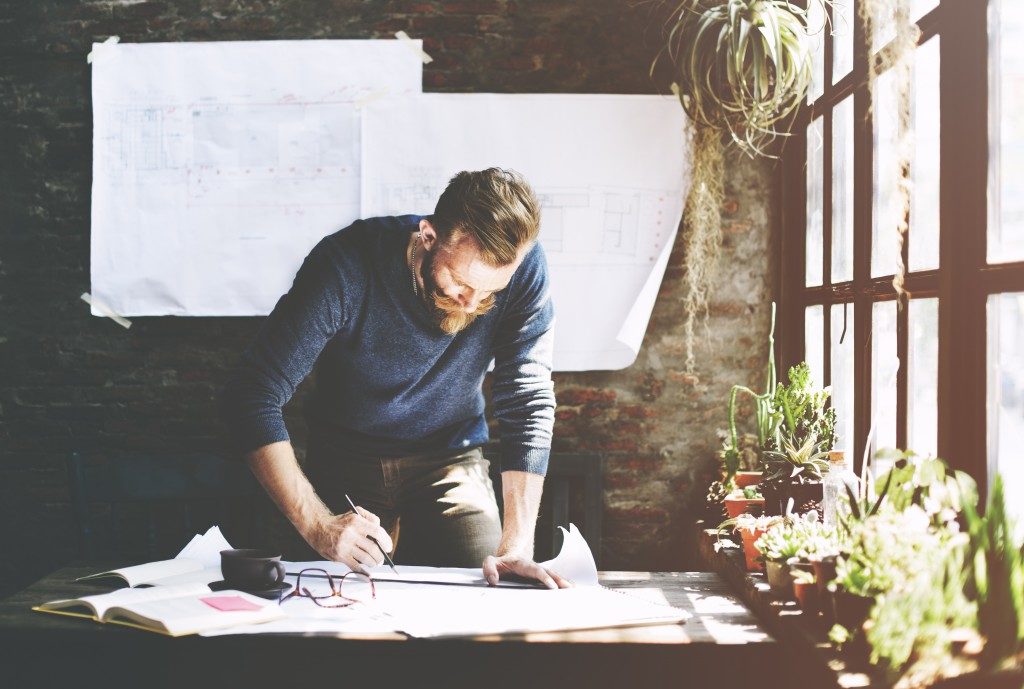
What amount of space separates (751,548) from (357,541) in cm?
96

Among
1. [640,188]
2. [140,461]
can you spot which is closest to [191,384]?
[140,461]

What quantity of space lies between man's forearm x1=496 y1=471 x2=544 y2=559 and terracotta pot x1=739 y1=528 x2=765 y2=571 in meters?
0.53

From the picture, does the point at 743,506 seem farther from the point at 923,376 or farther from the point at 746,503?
the point at 923,376

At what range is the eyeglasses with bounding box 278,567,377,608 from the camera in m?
1.83

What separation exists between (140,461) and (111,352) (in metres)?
0.86

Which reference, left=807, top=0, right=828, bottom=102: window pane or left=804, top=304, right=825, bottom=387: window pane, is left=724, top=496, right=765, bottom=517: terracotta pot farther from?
left=807, top=0, right=828, bottom=102: window pane

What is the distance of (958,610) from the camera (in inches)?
52.4

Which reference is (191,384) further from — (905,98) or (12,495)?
(905,98)

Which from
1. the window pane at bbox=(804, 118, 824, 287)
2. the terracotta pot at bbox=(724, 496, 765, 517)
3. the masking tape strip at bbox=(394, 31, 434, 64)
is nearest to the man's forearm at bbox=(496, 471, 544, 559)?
the terracotta pot at bbox=(724, 496, 765, 517)

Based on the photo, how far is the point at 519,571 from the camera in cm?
199

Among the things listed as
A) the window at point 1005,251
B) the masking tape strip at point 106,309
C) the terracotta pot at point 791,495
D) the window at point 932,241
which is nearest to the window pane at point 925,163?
the window at point 932,241

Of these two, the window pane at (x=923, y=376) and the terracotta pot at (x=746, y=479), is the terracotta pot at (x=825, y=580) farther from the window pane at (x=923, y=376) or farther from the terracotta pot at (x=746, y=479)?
the terracotta pot at (x=746, y=479)

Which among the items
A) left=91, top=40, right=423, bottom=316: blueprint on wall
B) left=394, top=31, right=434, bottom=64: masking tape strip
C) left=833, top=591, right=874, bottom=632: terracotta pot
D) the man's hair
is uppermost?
left=394, top=31, right=434, bottom=64: masking tape strip

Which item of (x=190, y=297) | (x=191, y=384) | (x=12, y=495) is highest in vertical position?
(x=190, y=297)
